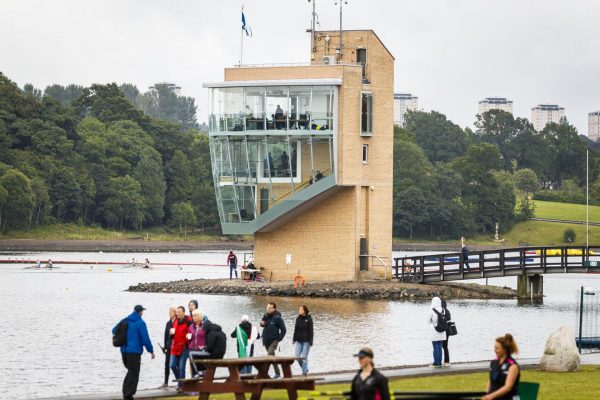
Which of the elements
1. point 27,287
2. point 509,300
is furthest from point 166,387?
point 27,287

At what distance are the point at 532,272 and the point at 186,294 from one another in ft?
58.5

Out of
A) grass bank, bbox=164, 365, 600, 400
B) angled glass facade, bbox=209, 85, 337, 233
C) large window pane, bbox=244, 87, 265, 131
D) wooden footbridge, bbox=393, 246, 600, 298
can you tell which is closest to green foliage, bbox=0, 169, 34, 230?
angled glass facade, bbox=209, 85, 337, 233

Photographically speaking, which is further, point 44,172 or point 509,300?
point 44,172

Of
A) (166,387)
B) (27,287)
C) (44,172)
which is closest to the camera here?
(166,387)

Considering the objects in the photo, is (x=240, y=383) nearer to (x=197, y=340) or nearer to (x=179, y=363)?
(x=197, y=340)

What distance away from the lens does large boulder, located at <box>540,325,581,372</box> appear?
33250mm

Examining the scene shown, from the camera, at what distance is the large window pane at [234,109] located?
7112 centimetres

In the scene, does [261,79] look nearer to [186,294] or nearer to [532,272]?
[186,294]

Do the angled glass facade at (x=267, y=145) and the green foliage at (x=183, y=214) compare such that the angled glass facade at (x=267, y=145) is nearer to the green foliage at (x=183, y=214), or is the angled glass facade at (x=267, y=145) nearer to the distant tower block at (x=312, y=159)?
the distant tower block at (x=312, y=159)

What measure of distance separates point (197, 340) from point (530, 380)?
7.44 m

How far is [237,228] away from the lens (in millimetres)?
72500

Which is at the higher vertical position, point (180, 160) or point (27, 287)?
point (180, 160)

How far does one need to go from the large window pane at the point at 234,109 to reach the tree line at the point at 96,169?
75.0 m

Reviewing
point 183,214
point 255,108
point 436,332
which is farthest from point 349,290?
point 183,214
